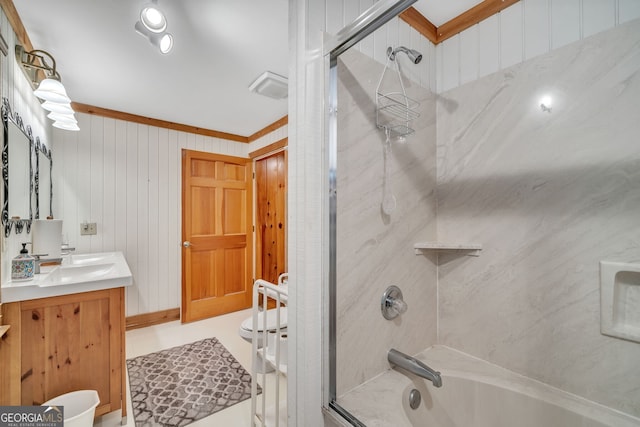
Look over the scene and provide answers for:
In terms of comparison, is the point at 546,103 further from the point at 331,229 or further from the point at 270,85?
the point at 270,85

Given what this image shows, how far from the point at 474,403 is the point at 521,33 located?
5.68ft

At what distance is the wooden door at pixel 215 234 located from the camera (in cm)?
311

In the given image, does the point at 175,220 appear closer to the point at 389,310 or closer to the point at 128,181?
the point at 128,181

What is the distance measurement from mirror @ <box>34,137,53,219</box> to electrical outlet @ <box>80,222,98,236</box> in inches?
11.1

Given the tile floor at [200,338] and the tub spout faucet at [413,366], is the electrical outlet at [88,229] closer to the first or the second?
the tile floor at [200,338]

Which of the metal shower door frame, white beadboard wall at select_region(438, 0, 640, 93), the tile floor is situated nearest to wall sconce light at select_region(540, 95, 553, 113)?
white beadboard wall at select_region(438, 0, 640, 93)

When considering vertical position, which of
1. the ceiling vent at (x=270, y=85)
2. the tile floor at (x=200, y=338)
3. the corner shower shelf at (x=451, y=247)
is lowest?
the tile floor at (x=200, y=338)

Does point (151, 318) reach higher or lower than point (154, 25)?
lower

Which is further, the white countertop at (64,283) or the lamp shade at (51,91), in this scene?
the lamp shade at (51,91)

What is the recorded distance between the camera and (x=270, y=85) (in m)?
2.12

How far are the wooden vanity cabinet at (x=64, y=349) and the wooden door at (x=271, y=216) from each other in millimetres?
1681

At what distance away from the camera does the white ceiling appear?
4.57 ft

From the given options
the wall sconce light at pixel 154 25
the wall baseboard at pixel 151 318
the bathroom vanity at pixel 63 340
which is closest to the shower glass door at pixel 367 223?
the wall sconce light at pixel 154 25

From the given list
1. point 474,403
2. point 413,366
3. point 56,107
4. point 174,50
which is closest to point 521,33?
point 413,366
